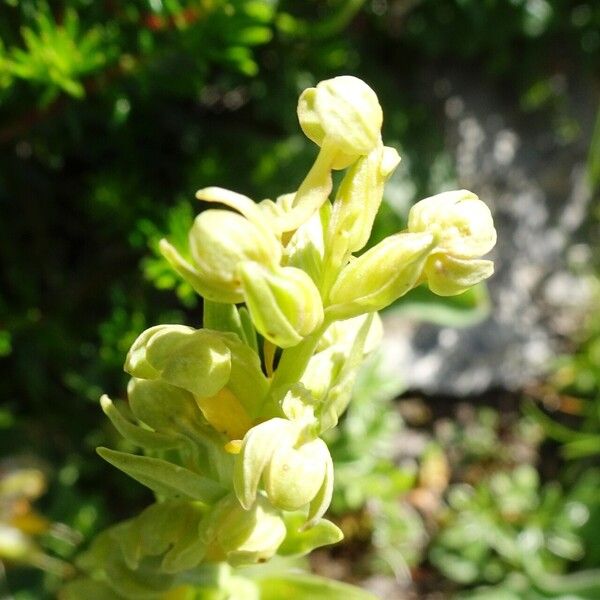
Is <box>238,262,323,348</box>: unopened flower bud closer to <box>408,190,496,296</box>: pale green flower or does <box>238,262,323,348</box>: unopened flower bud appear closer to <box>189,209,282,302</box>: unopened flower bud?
<box>189,209,282,302</box>: unopened flower bud

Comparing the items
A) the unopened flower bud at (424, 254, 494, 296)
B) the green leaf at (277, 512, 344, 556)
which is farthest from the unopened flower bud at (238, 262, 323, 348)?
the green leaf at (277, 512, 344, 556)

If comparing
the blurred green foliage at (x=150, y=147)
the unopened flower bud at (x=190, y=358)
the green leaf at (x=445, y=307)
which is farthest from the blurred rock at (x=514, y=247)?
the unopened flower bud at (x=190, y=358)

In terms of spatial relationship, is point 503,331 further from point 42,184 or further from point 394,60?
point 42,184

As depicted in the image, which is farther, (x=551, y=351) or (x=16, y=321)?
(x=551, y=351)

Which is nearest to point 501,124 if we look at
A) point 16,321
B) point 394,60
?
point 394,60

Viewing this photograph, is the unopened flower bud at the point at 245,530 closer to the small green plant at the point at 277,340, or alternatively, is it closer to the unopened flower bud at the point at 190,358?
the small green plant at the point at 277,340

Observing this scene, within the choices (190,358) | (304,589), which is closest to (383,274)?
(190,358)

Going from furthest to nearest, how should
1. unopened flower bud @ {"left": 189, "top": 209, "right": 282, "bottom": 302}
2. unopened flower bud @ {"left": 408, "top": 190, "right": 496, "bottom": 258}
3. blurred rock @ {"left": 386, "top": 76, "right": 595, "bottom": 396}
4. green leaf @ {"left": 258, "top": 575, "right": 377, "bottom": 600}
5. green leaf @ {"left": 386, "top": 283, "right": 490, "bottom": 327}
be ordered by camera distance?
blurred rock @ {"left": 386, "top": 76, "right": 595, "bottom": 396} → green leaf @ {"left": 386, "top": 283, "right": 490, "bottom": 327} → green leaf @ {"left": 258, "top": 575, "right": 377, "bottom": 600} → unopened flower bud @ {"left": 408, "top": 190, "right": 496, "bottom": 258} → unopened flower bud @ {"left": 189, "top": 209, "right": 282, "bottom": 302}
